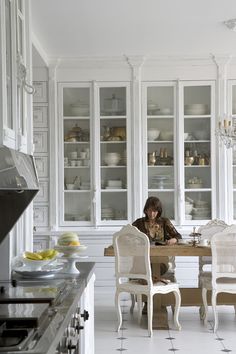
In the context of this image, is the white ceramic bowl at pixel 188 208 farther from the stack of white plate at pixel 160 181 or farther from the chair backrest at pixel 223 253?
the chair backrest at pixel 223 253

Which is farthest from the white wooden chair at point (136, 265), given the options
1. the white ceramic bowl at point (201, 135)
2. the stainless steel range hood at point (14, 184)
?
the stainless steel range hood at point (14, 184)

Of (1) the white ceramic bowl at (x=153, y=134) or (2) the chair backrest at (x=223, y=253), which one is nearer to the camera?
(2) the chair backrest at (x=223, y=253)

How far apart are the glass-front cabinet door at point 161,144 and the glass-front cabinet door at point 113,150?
10.8 inches

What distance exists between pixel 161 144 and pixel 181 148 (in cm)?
26

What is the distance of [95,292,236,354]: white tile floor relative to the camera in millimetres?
4820

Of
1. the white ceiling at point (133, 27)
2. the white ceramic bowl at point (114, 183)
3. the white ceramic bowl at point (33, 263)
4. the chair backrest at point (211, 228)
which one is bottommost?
the chair backrest at point (211, 228)

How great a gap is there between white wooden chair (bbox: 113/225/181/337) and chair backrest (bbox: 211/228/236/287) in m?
0.40

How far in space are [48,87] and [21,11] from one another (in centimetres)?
393

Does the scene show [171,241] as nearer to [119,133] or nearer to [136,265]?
[136,265]

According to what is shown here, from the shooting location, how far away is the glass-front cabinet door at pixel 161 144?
730cm

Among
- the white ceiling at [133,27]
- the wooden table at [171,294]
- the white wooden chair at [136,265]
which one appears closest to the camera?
the white ceiling at [133,27]

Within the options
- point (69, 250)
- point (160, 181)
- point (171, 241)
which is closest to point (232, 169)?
point (160, 181)

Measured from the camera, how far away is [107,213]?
731cm

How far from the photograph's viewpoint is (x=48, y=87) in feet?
23.9
